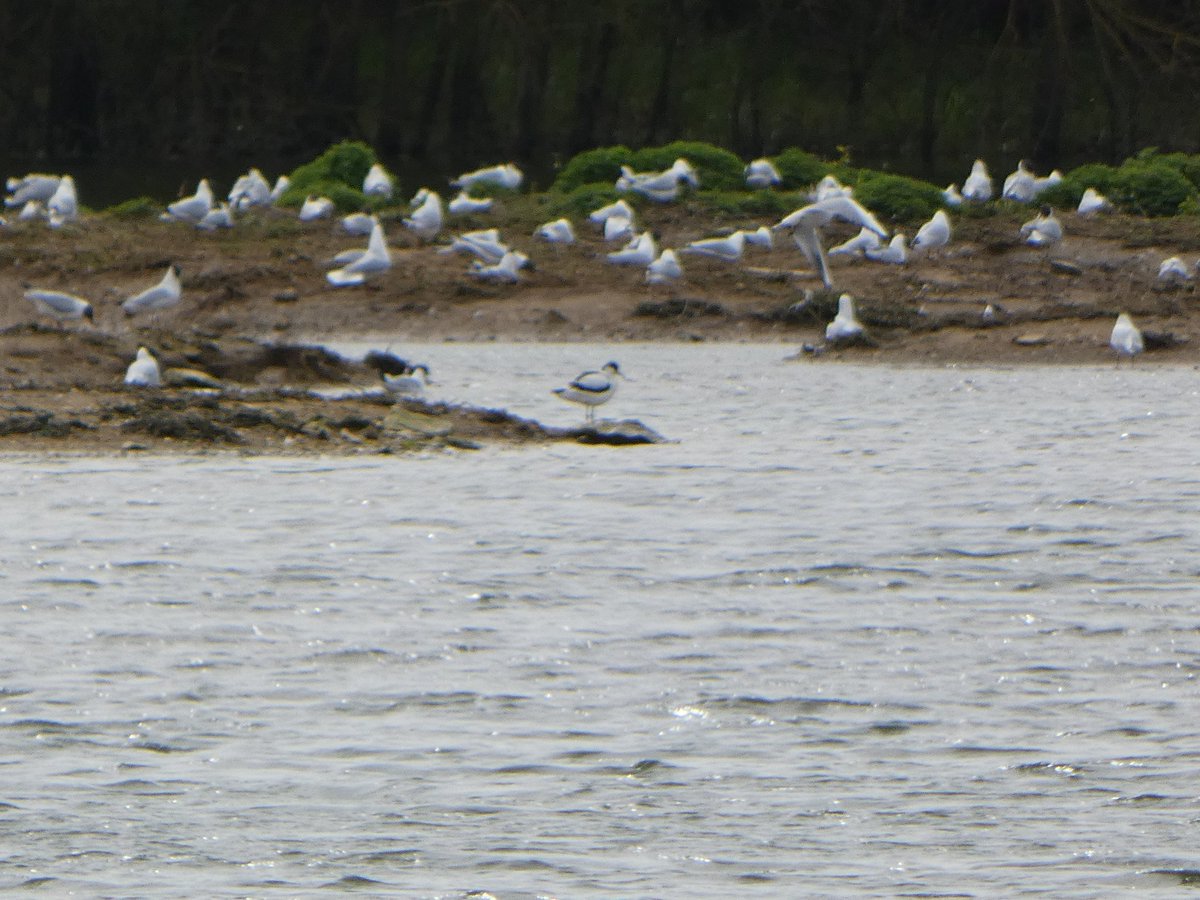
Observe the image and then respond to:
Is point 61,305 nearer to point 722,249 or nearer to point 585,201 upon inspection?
point 722,249

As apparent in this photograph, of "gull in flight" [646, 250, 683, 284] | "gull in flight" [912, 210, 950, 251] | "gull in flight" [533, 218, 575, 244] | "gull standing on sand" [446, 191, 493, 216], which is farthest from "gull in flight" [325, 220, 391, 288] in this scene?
"gull in flight" [912, 210, 950, 251]

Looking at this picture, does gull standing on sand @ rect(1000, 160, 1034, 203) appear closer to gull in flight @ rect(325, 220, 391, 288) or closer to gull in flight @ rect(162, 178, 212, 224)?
gull in flight @ rect(325, 220, 391, 288)

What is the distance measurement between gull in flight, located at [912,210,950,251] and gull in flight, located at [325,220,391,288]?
4746 millimetres

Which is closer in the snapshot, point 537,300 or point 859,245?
point 537,300

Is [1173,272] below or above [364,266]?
above

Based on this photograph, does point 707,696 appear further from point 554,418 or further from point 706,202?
point 706,202

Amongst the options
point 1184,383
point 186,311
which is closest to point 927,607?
point 1184,383

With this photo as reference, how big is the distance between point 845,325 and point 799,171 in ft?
27.3

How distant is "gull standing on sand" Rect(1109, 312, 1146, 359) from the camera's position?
1664 cm

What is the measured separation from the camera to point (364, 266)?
20.0m

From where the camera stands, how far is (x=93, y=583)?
26.0 feet

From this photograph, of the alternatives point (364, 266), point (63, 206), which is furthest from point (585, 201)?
point (63, 206)

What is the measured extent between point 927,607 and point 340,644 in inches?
76.4

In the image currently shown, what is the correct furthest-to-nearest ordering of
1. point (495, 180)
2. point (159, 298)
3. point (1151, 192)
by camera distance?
point (495, 180), point (1151, 192), point (159, 298)
